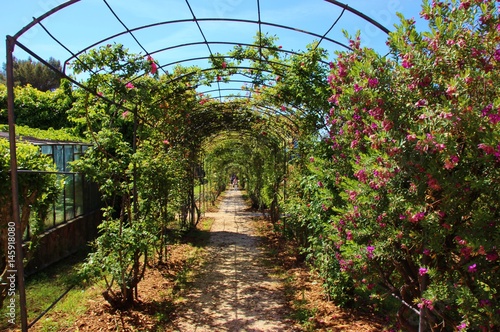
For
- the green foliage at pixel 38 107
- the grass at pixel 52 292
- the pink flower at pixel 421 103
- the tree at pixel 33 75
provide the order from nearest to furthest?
the pink flower at pixel 421 103 < the grass at pixel 52 292 < the green foliage at pixel 38 107 < the tree at pixel 33 75

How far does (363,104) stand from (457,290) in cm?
136

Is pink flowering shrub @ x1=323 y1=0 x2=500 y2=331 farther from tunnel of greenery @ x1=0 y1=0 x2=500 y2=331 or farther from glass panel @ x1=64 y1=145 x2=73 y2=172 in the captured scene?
glass panel @ x1=64 y1=145 x2=73 y2=172

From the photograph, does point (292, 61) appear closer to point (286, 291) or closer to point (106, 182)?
point (106, 182)

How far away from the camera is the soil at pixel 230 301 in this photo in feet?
14.8

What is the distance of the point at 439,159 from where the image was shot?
2.16m

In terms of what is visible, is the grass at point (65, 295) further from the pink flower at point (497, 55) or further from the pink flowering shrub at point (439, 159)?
the pink flower at point (497, 55)

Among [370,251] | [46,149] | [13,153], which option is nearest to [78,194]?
[46,149]

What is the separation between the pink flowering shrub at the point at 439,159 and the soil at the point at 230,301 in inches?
85.7

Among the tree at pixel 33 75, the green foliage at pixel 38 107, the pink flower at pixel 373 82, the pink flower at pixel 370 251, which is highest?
the tree at pixel 33 75

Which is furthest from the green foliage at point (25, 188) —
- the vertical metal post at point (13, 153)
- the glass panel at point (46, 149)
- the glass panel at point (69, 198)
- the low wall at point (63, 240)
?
the glass panel at point (69, 198)

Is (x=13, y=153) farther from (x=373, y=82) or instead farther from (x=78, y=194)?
(x=78, y=194)

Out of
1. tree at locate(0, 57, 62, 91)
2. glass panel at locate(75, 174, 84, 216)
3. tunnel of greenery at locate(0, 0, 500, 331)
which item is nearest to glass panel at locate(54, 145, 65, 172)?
glass panel at locate(75, 174, 84, 216)

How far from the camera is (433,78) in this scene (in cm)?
233

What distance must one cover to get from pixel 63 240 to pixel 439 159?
23.5 feet
